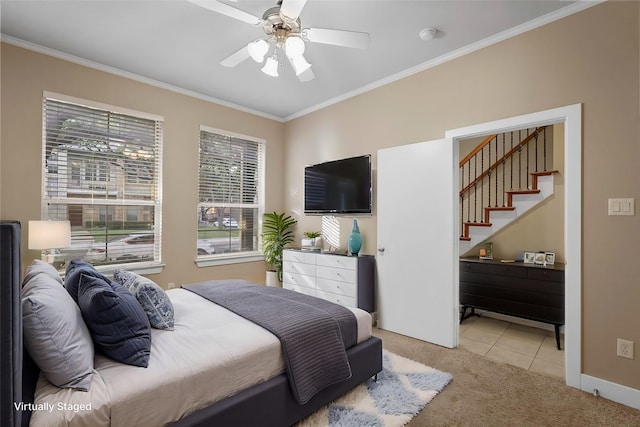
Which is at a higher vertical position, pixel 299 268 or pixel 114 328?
pixel 114 328

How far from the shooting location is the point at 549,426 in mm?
1890

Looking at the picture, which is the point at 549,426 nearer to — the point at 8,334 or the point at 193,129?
the point at 8,334

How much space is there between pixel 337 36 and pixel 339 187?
6.93ft

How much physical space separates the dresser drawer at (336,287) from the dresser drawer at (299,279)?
0.33 feet

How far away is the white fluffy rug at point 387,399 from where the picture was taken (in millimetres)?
1883

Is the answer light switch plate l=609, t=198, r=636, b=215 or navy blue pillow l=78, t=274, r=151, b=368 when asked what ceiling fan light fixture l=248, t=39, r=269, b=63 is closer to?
navy blue pillow l=78, t=274, r=151, b=368

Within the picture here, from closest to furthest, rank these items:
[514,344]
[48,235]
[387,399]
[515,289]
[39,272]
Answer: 1. [39,272]
2. [387,399]
3. [48,235]
4. [514,344]
5. [515,289]

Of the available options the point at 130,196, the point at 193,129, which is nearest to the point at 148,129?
the point at 193,129

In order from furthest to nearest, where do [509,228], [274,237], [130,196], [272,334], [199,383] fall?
[274,237]
[509,228]
[130,196]
[272,334]
[199,383]

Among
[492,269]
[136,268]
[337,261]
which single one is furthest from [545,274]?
[136,268]

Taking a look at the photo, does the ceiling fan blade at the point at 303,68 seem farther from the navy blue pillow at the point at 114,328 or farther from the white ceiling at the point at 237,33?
the navy blue pillow at the point at 114,328

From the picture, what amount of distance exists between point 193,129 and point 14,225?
336cm

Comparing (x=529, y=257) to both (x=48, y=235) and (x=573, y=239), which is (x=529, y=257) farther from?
(x=48, y=235)

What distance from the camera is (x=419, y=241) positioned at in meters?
3.22
